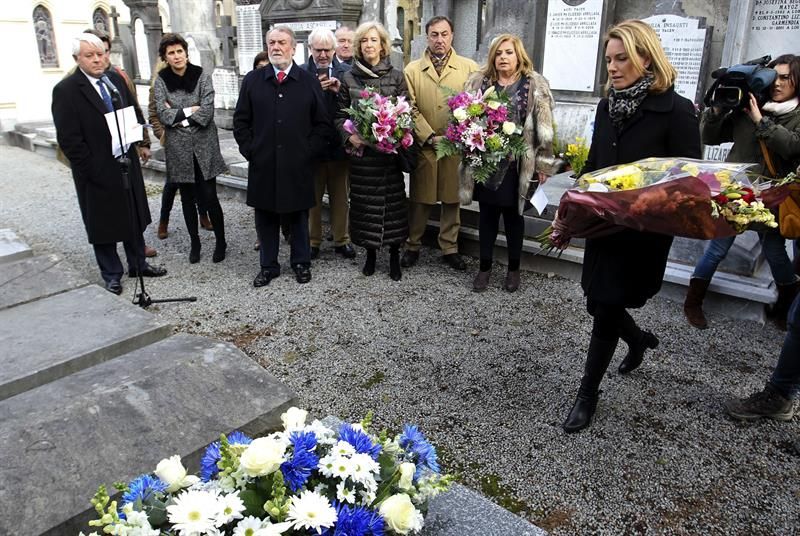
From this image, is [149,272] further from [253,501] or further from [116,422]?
[253,501]

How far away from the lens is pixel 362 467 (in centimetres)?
154

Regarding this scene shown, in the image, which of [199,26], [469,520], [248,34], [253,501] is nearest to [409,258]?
[469,520]

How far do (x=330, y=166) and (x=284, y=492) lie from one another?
469cm

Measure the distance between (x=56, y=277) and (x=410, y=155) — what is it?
2.83 metres

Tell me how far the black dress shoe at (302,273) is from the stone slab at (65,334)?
7.67 ft

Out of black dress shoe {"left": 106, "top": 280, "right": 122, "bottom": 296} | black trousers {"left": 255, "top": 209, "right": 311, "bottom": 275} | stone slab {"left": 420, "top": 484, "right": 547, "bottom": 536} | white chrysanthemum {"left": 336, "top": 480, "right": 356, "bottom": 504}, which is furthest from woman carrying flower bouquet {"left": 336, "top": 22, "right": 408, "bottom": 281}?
white chrysanthemum {"left": 336, "top": 480, "right": 356, "bottom": 504}

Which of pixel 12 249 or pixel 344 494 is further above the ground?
pixel 344 494

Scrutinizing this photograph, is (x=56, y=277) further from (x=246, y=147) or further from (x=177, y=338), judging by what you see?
(x=246, y=147)

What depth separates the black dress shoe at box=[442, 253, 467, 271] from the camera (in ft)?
18.5

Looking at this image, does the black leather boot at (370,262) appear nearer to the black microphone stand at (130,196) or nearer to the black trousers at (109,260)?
the black microphone stand at (130,196)

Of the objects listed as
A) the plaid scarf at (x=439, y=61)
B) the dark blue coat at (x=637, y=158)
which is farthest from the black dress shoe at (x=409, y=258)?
the dark blue coat at (x=637, y=158)

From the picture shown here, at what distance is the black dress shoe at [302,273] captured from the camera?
17.8ft

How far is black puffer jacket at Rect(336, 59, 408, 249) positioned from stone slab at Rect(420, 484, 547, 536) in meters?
3.50

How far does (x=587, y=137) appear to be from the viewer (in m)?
7.21
